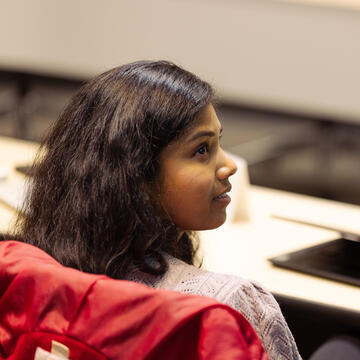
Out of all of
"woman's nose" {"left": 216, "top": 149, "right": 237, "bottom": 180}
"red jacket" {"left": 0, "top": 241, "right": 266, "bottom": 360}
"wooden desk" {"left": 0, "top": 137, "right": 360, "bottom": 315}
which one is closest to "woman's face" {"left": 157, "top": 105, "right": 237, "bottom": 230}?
"woman's nose" {"left": 216, "top": 149, "right": 237, "bottom": 180}

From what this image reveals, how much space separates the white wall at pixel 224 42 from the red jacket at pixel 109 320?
313 cm

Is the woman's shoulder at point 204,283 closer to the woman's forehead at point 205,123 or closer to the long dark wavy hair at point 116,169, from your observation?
the long dark wavy hair at point 116,169

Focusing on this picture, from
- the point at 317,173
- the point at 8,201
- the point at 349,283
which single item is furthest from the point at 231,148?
the point at 349,283

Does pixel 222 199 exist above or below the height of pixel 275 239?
above

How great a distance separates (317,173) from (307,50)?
0.72 m

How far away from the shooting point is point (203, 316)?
0.96 metres

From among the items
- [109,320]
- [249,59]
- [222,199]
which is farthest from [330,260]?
[249,59]

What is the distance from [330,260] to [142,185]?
831 millimetres

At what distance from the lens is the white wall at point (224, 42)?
403cm

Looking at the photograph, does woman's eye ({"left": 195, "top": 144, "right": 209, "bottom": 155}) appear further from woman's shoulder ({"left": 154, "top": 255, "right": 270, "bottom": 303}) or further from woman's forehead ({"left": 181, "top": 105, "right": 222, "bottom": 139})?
woman's shoulder ({"left": 154, "top": 255, "right": 270, "bottom": 303})

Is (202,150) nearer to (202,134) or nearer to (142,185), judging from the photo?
(202,134)

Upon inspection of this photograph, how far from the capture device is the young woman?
1194mm

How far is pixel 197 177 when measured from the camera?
50.4 inches

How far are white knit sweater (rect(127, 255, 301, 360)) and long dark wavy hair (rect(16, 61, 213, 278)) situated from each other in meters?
0.02
